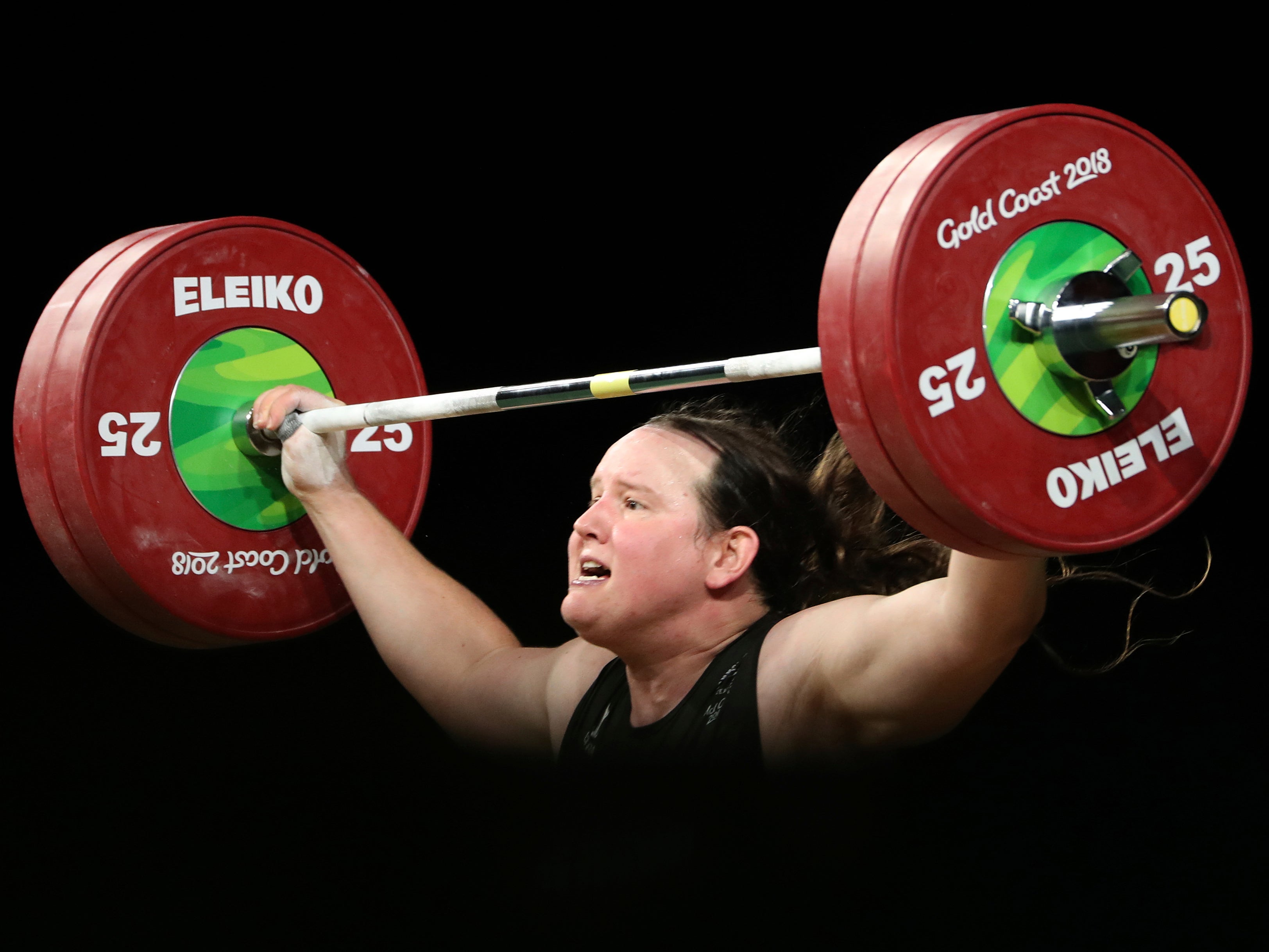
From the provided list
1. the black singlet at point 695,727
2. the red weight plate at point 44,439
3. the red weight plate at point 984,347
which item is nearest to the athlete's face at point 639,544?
the black singlet at point 695,727

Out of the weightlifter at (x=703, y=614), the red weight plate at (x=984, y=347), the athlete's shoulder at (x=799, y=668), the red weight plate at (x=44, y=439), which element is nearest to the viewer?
the red weight plate at (x=984, y=347)

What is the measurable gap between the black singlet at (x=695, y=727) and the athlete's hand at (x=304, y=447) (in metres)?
0.60

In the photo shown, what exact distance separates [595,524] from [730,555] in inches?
8.5

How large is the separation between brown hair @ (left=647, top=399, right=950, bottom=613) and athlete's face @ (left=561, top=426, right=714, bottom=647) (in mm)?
61

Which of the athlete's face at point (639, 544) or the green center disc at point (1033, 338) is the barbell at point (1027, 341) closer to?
the green center disc at point (1033, 338)

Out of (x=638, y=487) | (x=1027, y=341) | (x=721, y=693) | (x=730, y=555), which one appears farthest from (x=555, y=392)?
(x=1027, y=341)

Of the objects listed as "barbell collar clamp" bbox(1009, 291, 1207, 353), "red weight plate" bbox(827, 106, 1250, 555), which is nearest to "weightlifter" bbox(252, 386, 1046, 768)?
"red weight plate" bbox(827, 106, 1250, 555)

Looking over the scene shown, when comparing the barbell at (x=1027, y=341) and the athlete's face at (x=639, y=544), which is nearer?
the barbell at (x=1027, y=341)

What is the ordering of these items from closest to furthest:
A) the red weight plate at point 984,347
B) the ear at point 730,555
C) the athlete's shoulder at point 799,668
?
1. the red weight plate at point 984,347
2. the athlete's shoulder at point 799,668
3. the ear at point 730,555

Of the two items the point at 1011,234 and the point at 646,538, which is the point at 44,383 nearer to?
the point at 646,538

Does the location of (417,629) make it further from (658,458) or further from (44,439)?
(44,439)

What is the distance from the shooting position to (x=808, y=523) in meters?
2.29

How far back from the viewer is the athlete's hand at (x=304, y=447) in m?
2.36

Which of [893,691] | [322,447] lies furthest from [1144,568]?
[322,447]
